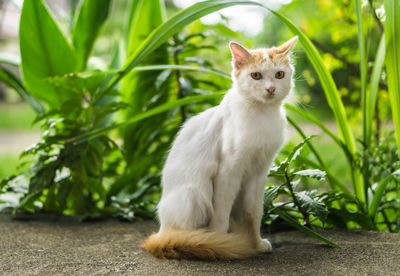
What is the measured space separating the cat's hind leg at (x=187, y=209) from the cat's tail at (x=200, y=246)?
37mm

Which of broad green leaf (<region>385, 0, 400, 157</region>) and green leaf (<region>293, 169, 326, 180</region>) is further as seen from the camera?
broad green leaf (<region>385, 0, 400, 157</region>)

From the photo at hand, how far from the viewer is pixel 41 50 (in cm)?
145

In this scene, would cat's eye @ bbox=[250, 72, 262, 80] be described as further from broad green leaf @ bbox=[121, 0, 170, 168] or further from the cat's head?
broad green leaf @ bbox=[121, 0, 170, 168]

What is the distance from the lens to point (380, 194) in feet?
3.59

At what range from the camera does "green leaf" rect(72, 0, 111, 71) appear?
153cm

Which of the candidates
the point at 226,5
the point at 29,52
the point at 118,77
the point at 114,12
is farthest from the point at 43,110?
the point at 114,12

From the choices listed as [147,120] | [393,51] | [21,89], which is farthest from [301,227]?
[21,89]

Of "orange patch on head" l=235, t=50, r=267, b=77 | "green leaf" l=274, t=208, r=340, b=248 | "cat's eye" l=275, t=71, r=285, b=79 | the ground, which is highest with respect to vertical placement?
"orange patch on head" l=235, t=50, r=267, b=77

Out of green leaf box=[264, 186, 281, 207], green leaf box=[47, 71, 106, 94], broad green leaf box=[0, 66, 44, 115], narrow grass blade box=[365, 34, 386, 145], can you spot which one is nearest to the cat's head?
green leaf box=[264, 186, 281, 207]

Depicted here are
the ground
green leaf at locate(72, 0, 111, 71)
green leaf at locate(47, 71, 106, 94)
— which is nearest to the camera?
the ground

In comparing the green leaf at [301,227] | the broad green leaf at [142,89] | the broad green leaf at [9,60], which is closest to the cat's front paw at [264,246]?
the green leaf at [301,227]

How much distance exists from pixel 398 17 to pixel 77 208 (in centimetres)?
128

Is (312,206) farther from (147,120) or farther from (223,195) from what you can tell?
(147,120)

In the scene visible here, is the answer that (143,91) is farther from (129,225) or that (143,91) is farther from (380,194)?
(380,194)
